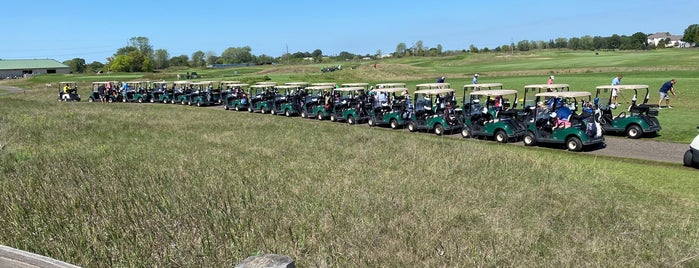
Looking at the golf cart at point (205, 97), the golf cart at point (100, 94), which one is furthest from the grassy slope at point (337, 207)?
the golf cart at point (100, 94)

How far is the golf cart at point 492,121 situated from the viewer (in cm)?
1440

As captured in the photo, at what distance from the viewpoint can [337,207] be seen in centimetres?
583

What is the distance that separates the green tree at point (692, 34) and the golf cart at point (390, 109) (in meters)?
117

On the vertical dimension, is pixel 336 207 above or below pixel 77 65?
Answer: below

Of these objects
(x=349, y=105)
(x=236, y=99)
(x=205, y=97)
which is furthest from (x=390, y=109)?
(x=205, y=97)

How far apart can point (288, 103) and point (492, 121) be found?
11694mm

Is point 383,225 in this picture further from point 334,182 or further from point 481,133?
point 481,133

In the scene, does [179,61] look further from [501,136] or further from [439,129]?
[501,136]

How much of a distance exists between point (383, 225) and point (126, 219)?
280 cm

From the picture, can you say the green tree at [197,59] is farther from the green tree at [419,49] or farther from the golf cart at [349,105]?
the golf cart at [349,105]

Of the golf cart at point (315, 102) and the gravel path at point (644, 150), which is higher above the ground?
the golf cart at point (315, 102)

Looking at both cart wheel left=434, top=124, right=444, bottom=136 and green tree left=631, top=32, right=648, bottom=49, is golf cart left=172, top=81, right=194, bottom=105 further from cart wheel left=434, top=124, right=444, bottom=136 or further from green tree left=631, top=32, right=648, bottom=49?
green tree left=631, top=32, right=648, bottom=49

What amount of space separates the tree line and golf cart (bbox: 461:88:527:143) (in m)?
102

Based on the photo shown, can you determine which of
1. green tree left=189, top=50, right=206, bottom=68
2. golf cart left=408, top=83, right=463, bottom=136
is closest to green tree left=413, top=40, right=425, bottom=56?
green tree left=189, top=50, right=206, bottom=68
